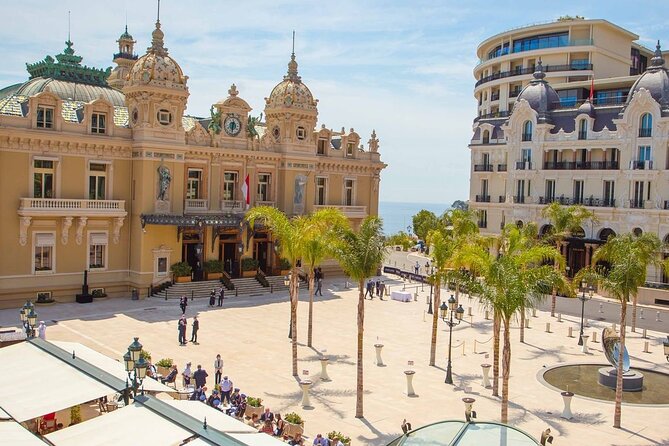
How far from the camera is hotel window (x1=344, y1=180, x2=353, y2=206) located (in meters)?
60.0

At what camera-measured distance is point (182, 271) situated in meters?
46.6

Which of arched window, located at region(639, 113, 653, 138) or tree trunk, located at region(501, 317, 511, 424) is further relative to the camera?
arched window, located at region(639, 113, 653, 138)

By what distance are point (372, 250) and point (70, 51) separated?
35363 mm

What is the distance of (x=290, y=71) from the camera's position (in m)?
55.3

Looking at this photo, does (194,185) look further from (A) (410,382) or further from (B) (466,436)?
(B) (466,436)

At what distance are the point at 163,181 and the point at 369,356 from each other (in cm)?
2078

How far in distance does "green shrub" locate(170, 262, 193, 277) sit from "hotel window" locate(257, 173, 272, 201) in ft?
30.1

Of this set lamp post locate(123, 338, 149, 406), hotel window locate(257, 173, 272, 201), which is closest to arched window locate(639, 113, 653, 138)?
hotel window locate(257, 173, 272, 201)

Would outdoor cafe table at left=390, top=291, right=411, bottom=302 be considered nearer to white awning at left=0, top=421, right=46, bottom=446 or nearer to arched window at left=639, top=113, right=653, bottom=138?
arched window at left=639, top=113, right=653, bottom=138

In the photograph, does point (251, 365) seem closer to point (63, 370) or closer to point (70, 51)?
point (63, 370)

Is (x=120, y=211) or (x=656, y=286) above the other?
(x=120, y=211)

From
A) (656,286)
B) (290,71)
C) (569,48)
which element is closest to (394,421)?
(656,286)

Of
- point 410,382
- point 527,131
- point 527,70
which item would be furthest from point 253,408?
point 527,70

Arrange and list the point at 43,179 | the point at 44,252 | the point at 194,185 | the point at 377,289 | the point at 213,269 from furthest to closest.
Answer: the point at 377,289, the point at 194,185, the point at 213,269, the point at 44,252, the point at 43,179
